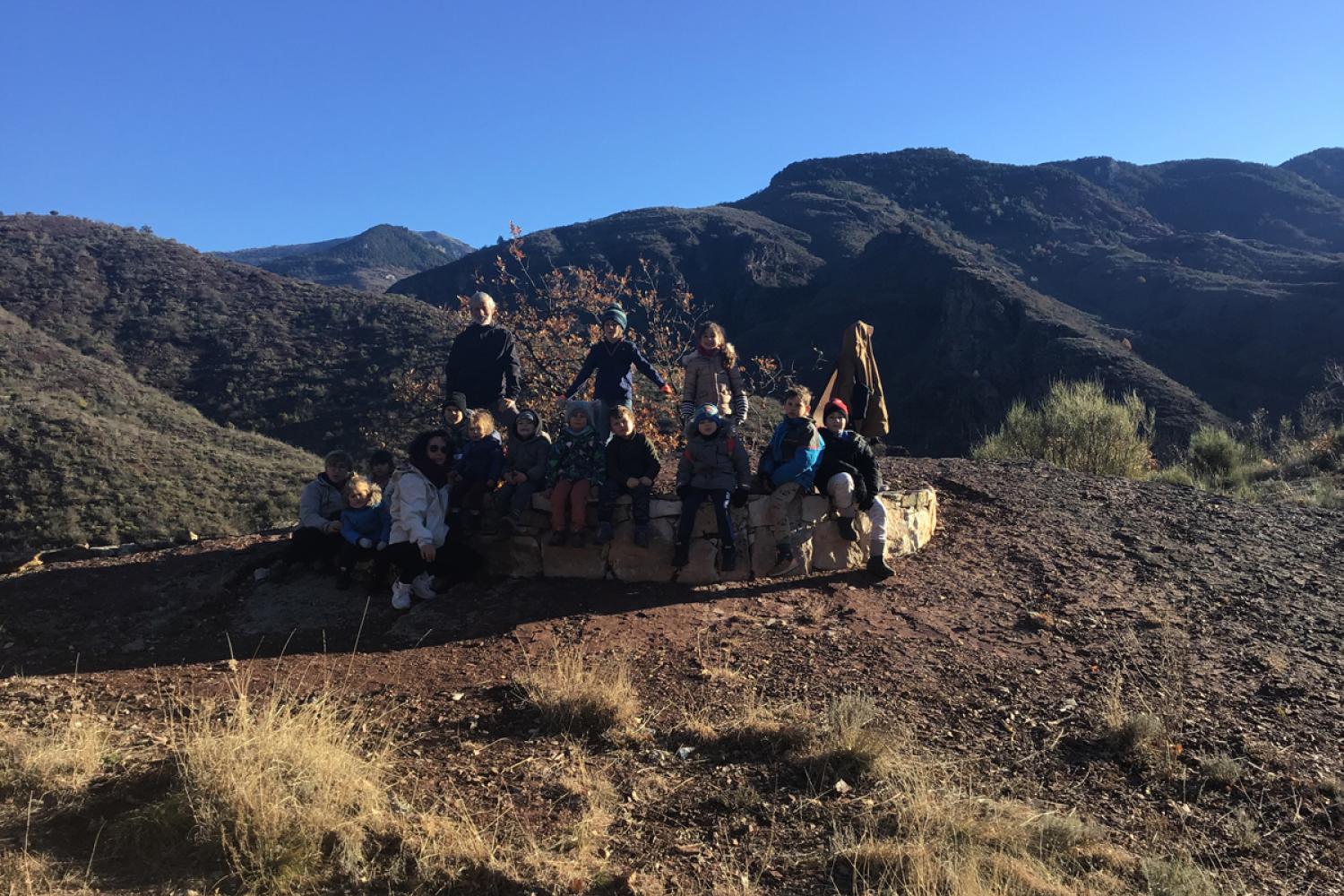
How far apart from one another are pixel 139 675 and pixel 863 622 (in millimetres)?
4554

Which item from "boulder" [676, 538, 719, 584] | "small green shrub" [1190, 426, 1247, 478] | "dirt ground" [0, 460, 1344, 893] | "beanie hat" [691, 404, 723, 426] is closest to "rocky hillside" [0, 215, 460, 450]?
"dirt ground" [0, 460, 1344, 893]

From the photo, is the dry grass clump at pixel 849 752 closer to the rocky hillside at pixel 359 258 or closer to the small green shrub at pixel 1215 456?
the small green shrub at pixel 1215 456

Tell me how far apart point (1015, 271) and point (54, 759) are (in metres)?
52.5

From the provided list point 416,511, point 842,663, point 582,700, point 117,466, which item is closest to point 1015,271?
point 117,466

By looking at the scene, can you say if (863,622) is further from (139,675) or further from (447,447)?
Result: (139,675)

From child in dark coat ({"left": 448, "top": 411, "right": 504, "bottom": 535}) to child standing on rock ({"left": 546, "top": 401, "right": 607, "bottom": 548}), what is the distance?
0.47m

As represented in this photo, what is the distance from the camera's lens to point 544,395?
488 inches

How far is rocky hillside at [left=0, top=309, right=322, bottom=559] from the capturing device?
46.4ft

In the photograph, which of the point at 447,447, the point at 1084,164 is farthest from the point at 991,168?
the point at 447,447

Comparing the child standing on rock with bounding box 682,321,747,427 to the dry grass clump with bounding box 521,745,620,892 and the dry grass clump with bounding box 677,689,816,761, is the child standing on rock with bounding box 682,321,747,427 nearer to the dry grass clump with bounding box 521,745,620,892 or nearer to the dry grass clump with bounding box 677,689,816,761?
the dry grass clump with bounding box 677,689,816,761

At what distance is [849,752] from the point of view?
137 inches

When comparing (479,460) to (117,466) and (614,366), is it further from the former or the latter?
(117,466)

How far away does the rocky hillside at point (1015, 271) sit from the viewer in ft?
105

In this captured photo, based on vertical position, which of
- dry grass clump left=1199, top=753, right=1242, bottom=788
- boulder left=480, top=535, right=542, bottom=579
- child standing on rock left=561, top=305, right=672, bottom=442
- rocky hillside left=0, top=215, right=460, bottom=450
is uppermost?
rocky hillside left=0, top=215, right=460, bottom=450
